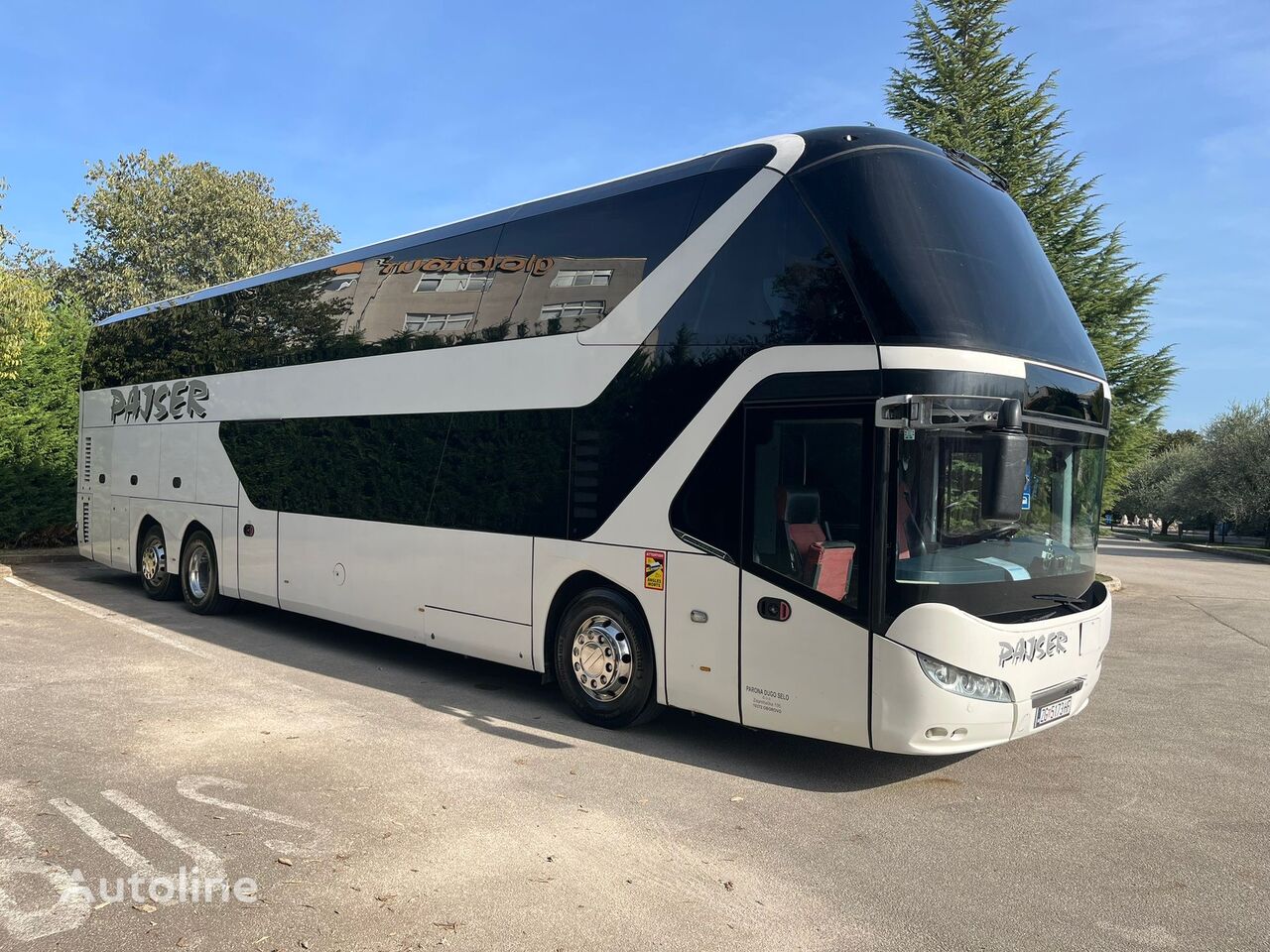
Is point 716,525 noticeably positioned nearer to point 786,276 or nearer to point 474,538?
point 786,276

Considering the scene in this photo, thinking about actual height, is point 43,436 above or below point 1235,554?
above

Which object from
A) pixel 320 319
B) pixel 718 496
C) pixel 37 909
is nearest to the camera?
pixel 37 909

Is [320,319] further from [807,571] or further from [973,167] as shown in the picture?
[973,167]

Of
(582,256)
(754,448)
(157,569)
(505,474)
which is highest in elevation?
(582,256)

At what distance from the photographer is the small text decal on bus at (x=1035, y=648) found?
552cm

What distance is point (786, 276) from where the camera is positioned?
595 cm

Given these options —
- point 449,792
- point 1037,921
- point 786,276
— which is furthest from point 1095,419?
point 449,792

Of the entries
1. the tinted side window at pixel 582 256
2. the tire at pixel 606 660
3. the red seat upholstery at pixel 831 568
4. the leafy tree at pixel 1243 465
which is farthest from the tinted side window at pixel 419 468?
the leafy tree at pixel 1243 465

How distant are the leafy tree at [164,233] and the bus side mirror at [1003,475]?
138 ft

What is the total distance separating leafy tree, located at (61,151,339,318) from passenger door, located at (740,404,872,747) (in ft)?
135

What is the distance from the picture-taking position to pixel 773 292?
19.7ft

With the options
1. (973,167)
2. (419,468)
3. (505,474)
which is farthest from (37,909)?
(973,167)

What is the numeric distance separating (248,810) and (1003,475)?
176 inches

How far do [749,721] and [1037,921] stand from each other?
7.31 ft
